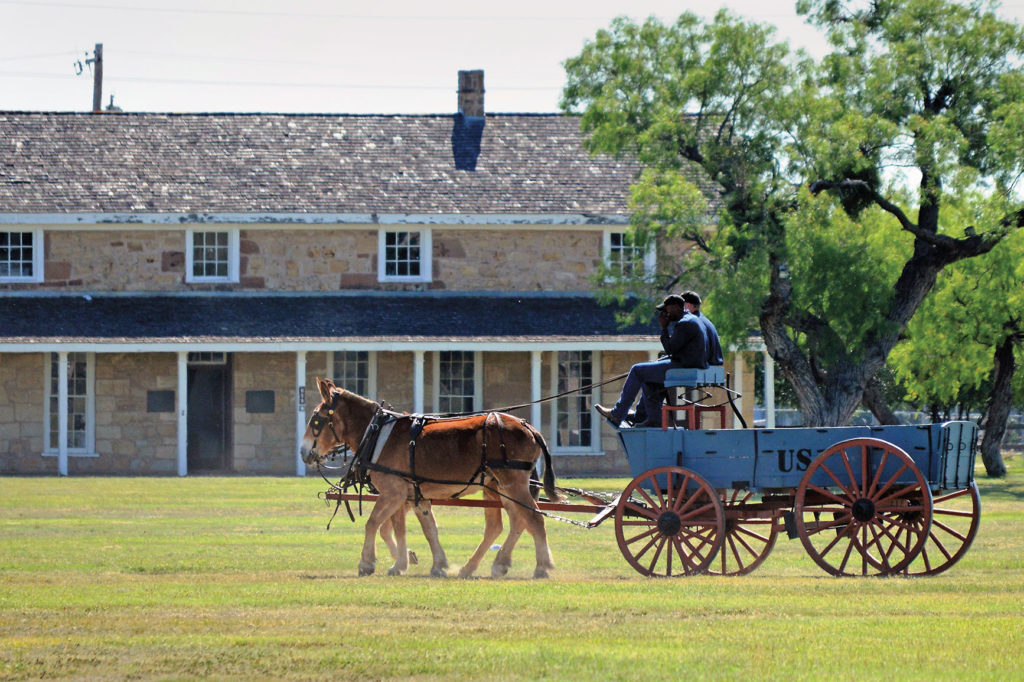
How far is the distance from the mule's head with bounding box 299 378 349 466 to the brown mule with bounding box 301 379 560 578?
0.01 meters

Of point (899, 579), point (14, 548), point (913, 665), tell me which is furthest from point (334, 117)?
point (913, 665)

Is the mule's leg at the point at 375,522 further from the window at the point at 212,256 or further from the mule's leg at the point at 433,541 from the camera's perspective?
the window at the point at 212,256

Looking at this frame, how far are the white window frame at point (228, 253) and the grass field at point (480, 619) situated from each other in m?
16.4

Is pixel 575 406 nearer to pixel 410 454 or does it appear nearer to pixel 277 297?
pixel 277 297

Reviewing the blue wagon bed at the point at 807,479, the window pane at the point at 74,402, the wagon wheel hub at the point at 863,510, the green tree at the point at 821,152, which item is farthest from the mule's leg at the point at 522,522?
the window pane at the point at 74,402

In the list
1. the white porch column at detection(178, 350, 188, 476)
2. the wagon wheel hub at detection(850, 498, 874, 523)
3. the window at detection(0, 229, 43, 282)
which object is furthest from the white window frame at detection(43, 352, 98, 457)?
the wagon wheel hub at detection(850, 498, 874, 523)

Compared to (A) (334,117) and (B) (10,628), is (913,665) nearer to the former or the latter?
(B) (10,628)

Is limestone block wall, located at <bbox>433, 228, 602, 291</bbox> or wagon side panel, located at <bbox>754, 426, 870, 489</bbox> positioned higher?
limestone block wall, located at <bbox>433, 228, 602, 291</bbox>

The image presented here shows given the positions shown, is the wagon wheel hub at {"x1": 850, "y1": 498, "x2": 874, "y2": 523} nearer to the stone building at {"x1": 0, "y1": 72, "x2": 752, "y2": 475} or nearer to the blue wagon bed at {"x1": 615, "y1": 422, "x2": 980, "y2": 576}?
the blue wagon bed at {"x1": 615, "y1": 422, "x2": 980, "y2": 576}

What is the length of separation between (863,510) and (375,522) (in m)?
3.88

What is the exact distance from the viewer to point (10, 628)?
9.77 metres

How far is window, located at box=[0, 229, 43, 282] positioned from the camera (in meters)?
31.5

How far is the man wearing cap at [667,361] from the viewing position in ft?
39.8

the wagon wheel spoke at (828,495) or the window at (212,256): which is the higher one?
the window at (212,256)
